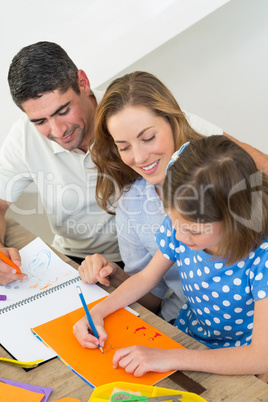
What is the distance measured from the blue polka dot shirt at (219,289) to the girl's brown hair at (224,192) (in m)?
0.06

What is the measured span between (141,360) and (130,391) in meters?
0.07

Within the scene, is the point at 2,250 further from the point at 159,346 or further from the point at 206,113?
the point at 206,113

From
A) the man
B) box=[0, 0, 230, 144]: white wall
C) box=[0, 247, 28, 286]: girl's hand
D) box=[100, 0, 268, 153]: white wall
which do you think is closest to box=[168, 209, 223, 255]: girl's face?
box=[0, 247, 28, 286]: girl's hand

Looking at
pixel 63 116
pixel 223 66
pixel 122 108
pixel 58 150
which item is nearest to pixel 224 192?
pixel 122 108

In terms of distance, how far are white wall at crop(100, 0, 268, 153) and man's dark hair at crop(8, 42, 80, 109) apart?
1012 millimetres

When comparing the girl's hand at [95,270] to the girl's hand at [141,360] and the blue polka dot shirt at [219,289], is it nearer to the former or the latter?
the blue polka dot shirt at [219,289]

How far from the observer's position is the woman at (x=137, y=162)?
125cm

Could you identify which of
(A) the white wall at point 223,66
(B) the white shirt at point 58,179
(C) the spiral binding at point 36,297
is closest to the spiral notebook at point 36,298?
(C) the spiral binding at point 36,297

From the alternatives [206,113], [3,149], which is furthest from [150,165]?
[206,113]

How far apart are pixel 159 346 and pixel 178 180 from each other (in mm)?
320

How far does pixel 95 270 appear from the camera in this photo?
1188 millimetres

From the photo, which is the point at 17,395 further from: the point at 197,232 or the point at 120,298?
the point at 197,232

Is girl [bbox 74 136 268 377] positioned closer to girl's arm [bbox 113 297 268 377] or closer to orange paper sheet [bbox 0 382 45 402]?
girl's arm [bbox 113 297 268 377]

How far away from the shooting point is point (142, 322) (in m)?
1.04
